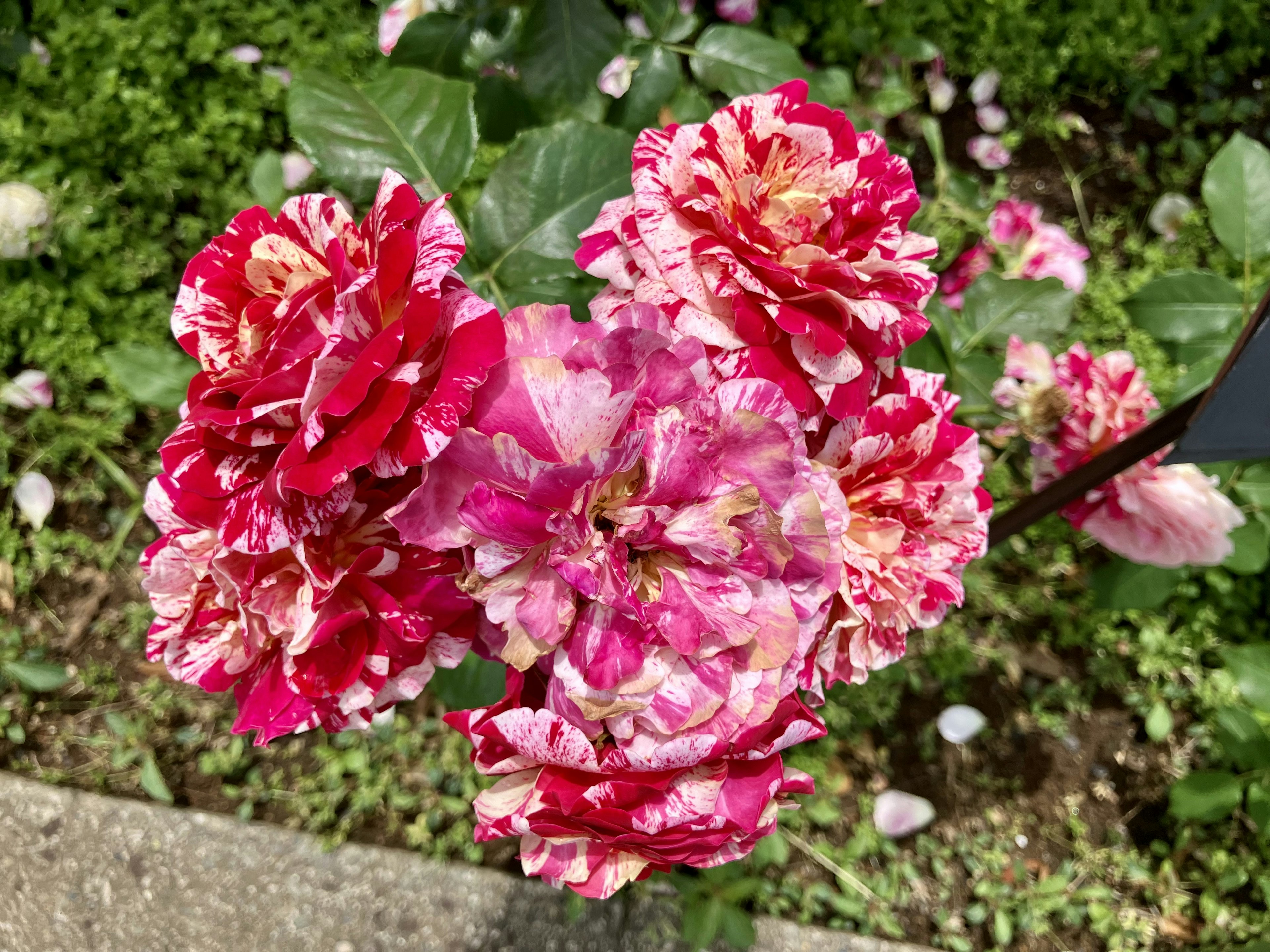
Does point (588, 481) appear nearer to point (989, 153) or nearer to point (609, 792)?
A: point (609, 792)

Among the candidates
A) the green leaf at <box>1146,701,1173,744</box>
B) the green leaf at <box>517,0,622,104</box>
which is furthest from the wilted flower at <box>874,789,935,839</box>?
the green leaf at <box>517,0,622,104</box>

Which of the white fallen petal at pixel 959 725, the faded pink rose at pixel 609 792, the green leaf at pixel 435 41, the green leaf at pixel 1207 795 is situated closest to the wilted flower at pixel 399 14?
the green leaf at pixel 435 41

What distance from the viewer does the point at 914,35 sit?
198cm

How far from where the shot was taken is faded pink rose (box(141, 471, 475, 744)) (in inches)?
21.0

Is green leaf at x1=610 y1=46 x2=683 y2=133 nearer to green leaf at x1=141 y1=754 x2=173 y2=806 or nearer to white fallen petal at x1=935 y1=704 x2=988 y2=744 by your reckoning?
white fallen petal at x1=935 y1=704 x2=988 y2=744

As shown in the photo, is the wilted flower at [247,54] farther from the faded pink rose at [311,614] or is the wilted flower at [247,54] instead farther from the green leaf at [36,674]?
the faded pink rose at [311,614]

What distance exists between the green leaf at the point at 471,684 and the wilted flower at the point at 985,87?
1.82 m

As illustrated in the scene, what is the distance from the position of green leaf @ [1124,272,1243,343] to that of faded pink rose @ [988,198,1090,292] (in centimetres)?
34

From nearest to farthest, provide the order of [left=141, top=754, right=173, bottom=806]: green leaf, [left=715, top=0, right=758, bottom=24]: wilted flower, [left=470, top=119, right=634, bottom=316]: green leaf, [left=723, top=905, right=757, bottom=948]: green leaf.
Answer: [left=470, top=119, right=634, bottom=316]: green leaf → [left=723, top=905, right=757, bottom=948]: green leaf → [left=141, top=754, right=173, bottom=806]: green leaf → [left=715, top=0, right=758, bottom=24]: wilted flower

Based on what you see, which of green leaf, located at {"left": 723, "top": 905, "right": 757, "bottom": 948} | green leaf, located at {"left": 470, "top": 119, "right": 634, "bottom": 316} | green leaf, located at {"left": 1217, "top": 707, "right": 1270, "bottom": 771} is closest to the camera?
green leaf, located at {"left": 470, "top": 119, "right": 634, "bottom": 316}

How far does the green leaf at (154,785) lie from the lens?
1485 mm

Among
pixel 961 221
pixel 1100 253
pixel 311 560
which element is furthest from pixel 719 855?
pixel 1100 253

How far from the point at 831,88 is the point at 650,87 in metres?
0.52

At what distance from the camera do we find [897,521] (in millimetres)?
615
